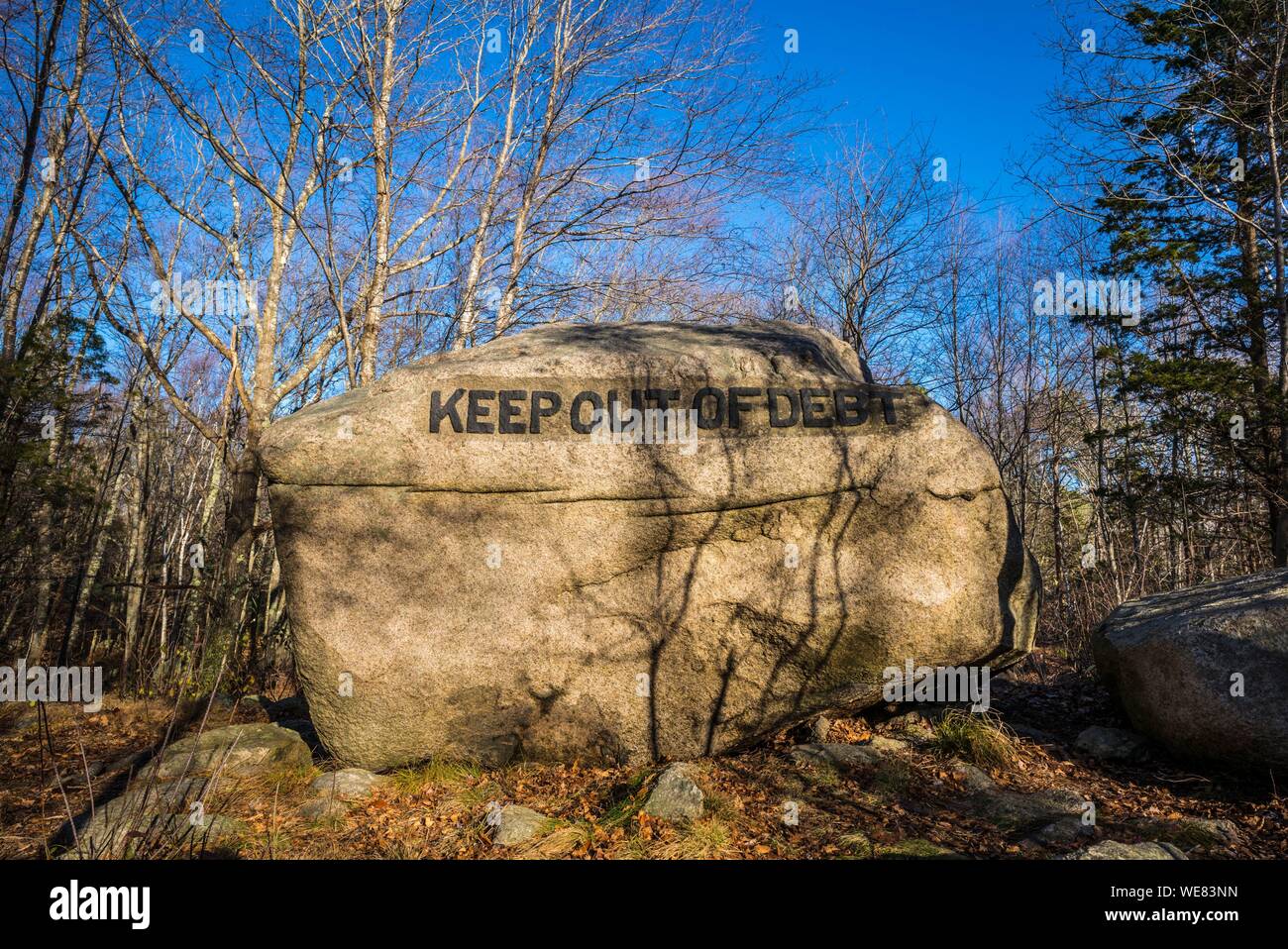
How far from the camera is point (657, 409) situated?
5590 mm

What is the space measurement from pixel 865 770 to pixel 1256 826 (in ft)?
7.89

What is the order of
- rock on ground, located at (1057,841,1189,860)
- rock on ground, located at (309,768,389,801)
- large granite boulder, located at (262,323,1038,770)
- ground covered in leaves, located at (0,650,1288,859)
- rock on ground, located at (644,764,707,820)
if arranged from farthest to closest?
large granite boulder, located at (262,323,1038,770), rock on ground, located at (309,768,389,801), rock on ground, located at (644,764,707,820), ground covered in leaves, located at (0,650,1288,859), rock on ground, located at (1057,841,1189,860)

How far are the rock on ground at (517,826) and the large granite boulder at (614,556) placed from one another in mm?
949

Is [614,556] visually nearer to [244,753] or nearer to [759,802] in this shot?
[759,802]

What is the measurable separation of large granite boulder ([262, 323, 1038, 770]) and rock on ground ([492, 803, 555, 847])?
3.11ft

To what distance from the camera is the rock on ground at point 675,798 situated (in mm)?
4461

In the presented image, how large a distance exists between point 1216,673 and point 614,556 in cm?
450

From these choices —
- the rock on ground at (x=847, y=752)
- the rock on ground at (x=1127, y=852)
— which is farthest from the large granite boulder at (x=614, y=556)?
the rock on ground at (x=1127, y=852)

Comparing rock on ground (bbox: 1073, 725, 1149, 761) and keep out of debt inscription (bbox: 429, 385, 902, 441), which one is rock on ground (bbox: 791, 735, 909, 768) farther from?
keep out of debt inscription (bbox: 429, 385, 902, 441)

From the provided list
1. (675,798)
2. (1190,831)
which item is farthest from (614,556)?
(1190,831)

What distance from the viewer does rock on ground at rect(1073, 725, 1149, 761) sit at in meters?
5.73

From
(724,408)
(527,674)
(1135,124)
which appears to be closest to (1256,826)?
(724,408)

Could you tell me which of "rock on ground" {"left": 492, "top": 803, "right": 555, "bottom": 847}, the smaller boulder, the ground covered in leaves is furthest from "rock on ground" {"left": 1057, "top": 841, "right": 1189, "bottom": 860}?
the smaller boulder

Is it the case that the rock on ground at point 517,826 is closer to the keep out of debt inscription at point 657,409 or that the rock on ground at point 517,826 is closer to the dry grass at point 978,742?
the keep out of debt inscription at point 657,409
